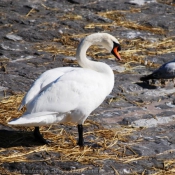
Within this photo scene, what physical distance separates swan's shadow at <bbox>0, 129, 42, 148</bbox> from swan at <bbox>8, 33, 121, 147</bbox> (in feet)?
0.31

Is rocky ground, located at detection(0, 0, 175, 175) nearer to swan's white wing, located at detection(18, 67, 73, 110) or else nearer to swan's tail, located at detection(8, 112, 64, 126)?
swan's tail, located at detection(8, 112, 64, 126)

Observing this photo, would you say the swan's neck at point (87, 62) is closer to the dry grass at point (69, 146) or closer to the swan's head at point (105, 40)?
the swan's head at point (105, 40)

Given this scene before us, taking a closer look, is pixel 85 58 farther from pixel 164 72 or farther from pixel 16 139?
pixel 164 72

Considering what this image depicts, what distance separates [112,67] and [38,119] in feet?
9.64

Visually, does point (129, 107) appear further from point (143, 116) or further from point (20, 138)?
point (20, 138)

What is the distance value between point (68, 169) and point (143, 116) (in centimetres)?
179

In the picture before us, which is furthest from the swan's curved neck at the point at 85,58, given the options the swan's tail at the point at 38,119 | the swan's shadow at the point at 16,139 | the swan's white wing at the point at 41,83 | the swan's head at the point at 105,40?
the swan's shadow at the point at 16,139

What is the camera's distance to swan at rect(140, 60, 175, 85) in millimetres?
7543

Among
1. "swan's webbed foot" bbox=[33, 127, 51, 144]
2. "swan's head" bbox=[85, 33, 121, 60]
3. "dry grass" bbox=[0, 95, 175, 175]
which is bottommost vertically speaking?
"dry grass" bbox=[0, 95, 175, 175]

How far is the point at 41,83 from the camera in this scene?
18.2 feet

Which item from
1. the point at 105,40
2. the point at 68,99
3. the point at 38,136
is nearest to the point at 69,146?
the point at 38,136

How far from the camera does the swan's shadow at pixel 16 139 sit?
5492mm

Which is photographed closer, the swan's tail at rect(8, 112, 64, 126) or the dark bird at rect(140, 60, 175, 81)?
the swan's tail at rect(8, 112, 64, 126)

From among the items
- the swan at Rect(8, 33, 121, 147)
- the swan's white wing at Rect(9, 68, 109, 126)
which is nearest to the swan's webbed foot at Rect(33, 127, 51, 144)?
the swan at Rect(8, 33, 121, 147)
